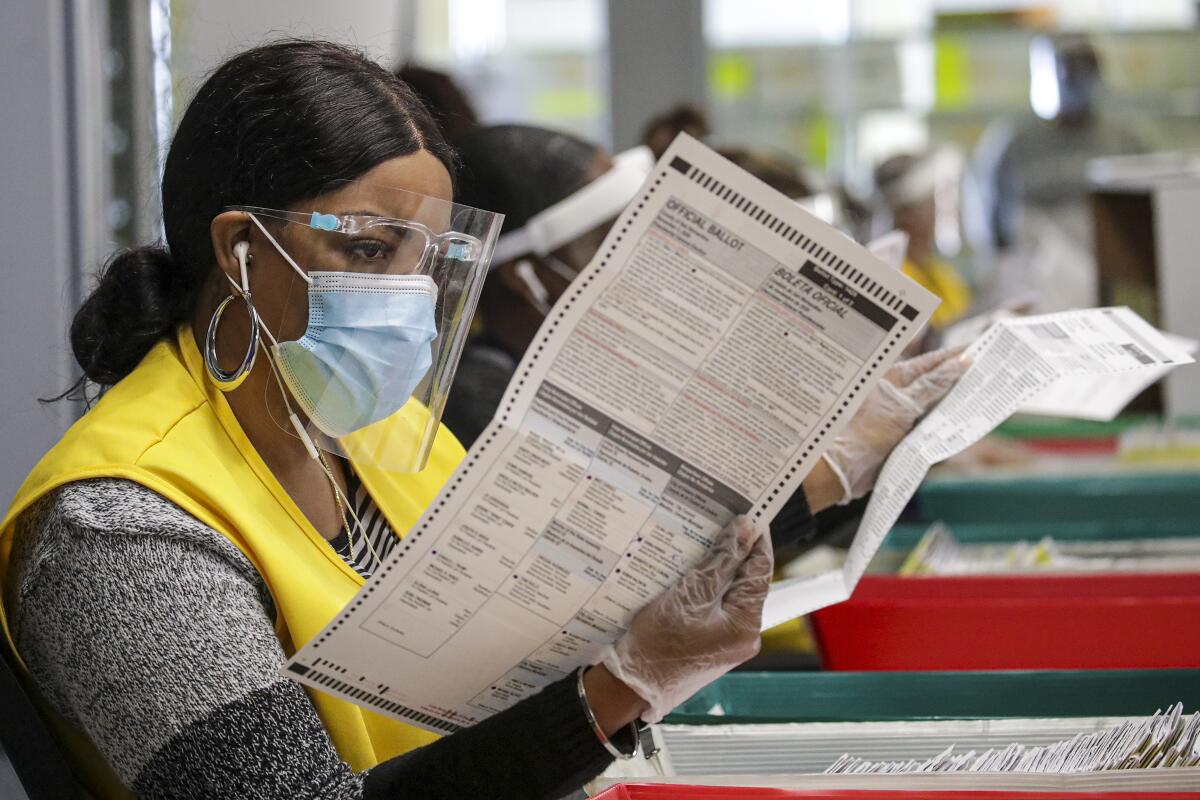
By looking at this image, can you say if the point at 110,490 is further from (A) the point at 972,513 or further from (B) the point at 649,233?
(A) the point at 972,513

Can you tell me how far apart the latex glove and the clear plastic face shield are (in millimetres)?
366

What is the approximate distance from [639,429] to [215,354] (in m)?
0.46

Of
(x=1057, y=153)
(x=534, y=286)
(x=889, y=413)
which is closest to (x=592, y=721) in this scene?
(x=889, y=413)

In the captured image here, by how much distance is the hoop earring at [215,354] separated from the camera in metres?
1.21

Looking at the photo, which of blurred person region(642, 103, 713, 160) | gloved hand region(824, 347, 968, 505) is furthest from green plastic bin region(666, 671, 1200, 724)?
blurred person region(642, 103, 713, 160)

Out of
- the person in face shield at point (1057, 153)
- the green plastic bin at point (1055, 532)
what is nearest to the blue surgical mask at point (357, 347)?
the green plastic bin at point (1055, 532)

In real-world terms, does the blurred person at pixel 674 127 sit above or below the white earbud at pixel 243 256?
below

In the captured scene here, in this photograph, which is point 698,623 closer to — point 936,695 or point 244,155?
point 936,695

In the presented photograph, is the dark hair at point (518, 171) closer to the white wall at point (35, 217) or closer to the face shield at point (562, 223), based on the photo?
the face shield at point (562, 223)

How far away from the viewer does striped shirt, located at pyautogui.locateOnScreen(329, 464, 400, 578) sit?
134 cm

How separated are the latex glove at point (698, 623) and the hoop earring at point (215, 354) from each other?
436 mm

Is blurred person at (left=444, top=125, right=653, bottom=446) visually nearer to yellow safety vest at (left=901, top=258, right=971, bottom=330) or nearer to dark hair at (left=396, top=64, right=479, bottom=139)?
dark hair at (left=396, top=64, right=479, bottom=139)

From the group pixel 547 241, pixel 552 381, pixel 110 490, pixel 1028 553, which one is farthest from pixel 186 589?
pixel 1028 553

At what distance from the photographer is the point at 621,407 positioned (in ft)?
3.22
